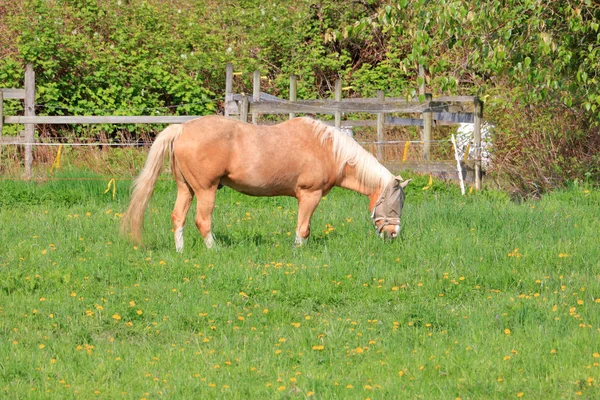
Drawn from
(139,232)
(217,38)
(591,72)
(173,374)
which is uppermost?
(217,38)

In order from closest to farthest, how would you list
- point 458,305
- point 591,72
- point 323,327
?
point 323,327 → point 458,305 → point 591,72

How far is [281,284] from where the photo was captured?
25.2ft

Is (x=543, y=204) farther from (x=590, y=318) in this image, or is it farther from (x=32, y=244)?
(x=32, y=244)

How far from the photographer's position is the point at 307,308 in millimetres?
7242

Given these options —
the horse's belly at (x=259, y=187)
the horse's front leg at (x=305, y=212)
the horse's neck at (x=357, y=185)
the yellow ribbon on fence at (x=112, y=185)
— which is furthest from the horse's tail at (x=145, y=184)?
the yellow ribbon on fence at (x=112, y=185)

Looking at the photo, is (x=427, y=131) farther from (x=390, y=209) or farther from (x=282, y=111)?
(x=390, y=209)

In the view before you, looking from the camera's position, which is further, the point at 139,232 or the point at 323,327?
the point at 139,232

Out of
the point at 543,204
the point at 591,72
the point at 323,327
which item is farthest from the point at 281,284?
the point at 591,72

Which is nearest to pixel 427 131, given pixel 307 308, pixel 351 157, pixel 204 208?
pixel 351 157

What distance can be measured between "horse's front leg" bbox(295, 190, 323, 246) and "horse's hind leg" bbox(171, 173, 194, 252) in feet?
3.72

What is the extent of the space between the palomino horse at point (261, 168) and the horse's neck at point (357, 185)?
0.01m

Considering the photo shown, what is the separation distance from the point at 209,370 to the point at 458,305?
2373 millimetres

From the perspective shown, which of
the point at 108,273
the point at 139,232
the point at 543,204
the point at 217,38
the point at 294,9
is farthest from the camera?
the point at 294,9

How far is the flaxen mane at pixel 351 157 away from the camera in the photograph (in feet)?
32.0
